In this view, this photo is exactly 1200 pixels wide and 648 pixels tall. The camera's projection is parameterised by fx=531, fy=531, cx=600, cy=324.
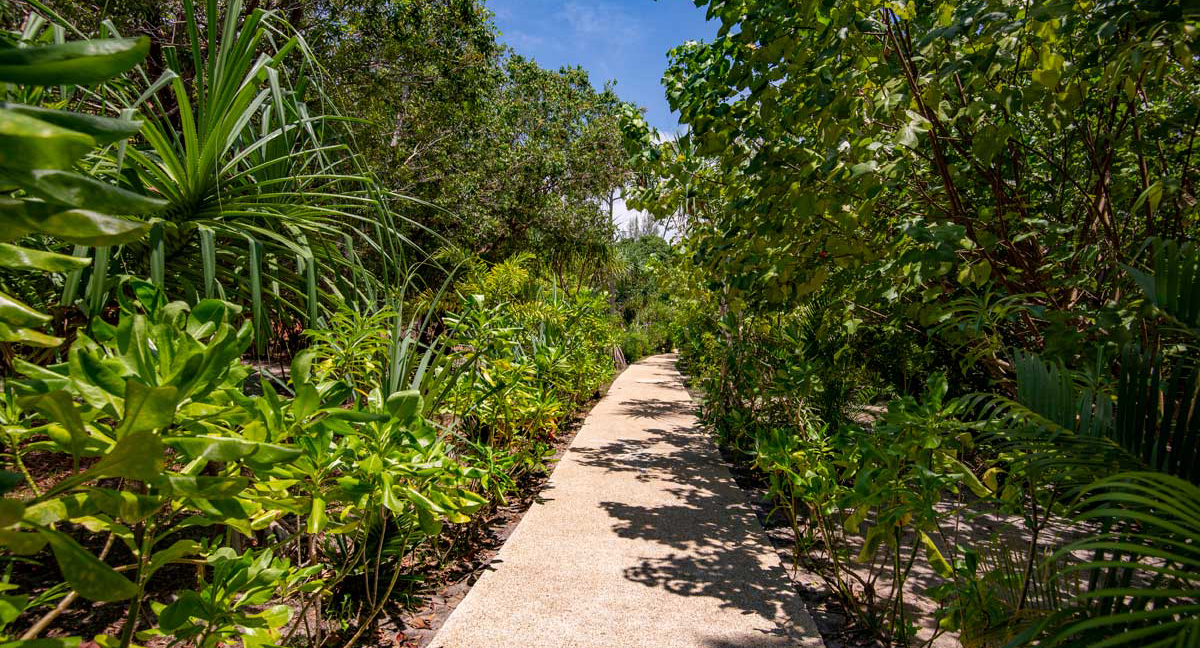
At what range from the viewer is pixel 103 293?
4.34ft

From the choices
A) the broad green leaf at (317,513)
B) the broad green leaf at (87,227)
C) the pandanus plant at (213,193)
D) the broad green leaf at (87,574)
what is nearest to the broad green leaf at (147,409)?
the broad green leaf at (87,574)

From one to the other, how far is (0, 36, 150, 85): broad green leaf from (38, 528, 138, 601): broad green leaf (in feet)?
1.41

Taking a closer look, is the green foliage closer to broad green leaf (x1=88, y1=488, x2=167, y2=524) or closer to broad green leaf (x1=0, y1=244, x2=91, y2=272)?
broad green leaf (x1=0, y1=244, x2=91, y2=272)

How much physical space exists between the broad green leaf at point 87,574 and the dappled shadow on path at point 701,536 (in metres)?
2.25

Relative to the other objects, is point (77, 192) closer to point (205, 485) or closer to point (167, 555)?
point (205, 485)

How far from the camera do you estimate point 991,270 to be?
212cm

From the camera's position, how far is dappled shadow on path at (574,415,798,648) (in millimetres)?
2641

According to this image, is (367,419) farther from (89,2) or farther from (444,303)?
(444,303)

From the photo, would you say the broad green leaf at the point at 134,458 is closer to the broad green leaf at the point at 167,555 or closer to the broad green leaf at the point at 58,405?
the broad green leaf at the point at 58,405

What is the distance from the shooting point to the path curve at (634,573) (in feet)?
7.55

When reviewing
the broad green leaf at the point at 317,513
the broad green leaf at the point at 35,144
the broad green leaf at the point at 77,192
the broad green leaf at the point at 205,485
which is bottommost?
the broad green leaf at the point at 317,513

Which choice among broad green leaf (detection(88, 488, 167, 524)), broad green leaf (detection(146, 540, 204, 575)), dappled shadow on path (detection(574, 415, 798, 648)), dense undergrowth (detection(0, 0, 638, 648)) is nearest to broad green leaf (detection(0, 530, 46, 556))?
dense undergrowth (detection(0, 0, 638, 648))

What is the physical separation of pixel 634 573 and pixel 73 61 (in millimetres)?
3005

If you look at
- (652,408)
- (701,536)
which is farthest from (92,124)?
(652,408)
